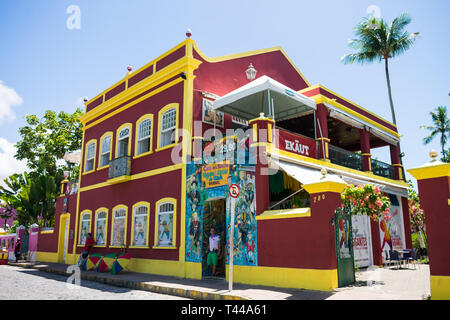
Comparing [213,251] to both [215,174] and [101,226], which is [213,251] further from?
[101,226]

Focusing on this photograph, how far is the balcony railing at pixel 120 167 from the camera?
15.2 m

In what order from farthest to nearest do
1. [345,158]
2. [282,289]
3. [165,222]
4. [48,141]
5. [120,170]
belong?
[48,141], [120,170], [345,158], [165,222], [282,289]

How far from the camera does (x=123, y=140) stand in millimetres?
16875

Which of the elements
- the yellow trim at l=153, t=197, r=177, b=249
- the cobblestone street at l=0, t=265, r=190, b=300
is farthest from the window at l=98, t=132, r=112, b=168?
the cobblestone street at l=0, t=265, r=190, b=300

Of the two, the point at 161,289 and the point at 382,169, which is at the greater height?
the point at 382,169

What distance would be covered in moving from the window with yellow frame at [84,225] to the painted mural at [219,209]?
834 cm

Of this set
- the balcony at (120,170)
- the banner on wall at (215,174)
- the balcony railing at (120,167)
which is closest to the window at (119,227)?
the balcony at (120,170)

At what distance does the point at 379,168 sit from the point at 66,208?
697 inches

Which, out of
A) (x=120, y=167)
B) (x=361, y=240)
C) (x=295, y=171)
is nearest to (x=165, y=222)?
(x=120, y=167)

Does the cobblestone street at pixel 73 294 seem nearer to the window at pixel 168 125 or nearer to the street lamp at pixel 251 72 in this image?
the window at pixel 168 125

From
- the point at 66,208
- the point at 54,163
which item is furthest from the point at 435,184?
the point at 54,163

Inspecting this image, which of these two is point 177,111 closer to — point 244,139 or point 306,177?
point 244,139

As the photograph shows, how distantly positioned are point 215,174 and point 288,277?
4.06 m

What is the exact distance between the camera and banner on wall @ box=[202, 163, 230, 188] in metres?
11.0
